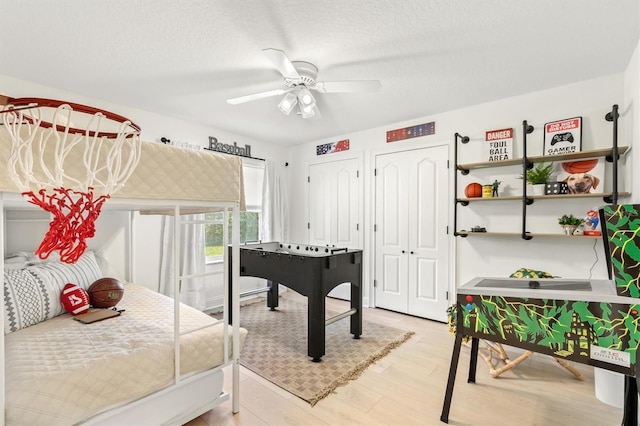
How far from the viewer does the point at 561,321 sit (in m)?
1.55

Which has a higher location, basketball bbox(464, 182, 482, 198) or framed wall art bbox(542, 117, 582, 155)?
framed wall art bbox(542, 117, 582, 155)

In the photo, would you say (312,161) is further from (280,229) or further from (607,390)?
(607,390)

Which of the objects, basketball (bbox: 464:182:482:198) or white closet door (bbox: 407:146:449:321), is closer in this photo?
basketball (bbox: 464:182:482:198)

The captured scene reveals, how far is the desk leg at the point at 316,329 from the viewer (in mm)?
2574

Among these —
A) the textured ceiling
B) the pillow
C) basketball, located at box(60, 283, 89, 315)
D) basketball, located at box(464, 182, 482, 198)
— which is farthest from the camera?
basketball, located at box(464, 182, 482, 198)

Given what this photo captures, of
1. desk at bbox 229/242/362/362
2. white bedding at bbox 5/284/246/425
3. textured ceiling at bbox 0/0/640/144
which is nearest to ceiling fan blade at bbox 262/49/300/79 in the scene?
textured ceiling at bbox 0/0/640/144

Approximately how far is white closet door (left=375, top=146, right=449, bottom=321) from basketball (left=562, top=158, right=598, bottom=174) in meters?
1.11

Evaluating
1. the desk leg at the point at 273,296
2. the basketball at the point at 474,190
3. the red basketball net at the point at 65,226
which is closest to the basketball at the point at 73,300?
the red basketball net at the point at 65,226

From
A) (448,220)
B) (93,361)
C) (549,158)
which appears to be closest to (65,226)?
(93,361)

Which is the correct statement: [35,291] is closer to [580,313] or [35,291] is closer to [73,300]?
[73,300]

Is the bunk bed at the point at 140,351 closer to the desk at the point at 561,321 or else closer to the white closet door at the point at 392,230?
the desk at the point at 561,321

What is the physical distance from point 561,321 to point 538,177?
1.74 meters

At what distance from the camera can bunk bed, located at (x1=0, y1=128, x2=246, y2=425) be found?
1.29 meters

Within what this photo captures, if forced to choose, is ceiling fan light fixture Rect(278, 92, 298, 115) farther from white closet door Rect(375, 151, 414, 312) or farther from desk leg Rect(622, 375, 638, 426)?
desk leg Rect(622, 375, 638, 426)
